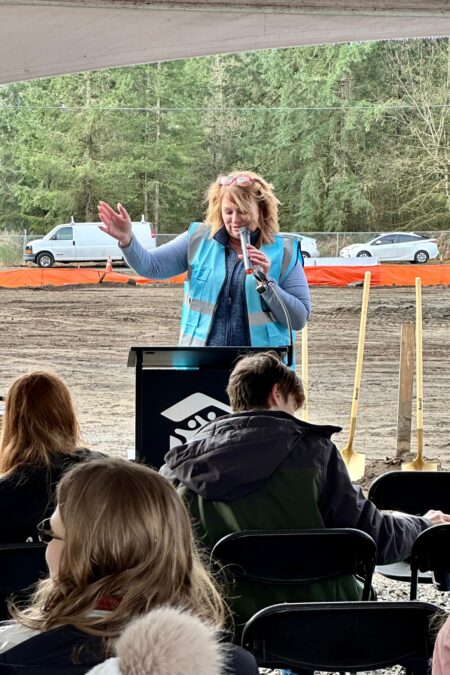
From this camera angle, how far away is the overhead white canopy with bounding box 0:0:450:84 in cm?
368

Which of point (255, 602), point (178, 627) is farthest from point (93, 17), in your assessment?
point (178, 627)

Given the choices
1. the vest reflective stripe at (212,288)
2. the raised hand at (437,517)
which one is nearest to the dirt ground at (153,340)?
the vest reflective stripe at (212,288)

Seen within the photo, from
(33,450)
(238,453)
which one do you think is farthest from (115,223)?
(238,453)

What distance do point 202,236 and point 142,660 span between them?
3.01m

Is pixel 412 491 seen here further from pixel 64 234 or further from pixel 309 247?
pixel 64 234

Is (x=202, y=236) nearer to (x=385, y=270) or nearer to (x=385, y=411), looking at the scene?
(x=385, y=411)

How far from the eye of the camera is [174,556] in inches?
56.2

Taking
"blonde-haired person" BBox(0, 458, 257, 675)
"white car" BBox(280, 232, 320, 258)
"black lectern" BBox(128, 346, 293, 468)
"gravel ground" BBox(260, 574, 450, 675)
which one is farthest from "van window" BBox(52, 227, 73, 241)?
"blonde-haired person" BBox(0, 458, 257, 675)

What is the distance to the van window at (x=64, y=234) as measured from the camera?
20.2 meters

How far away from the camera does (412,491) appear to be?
3082mm

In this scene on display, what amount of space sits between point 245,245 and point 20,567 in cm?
181

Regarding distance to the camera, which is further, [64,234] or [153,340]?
[64,234]

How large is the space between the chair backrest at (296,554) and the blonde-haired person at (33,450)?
0.47m

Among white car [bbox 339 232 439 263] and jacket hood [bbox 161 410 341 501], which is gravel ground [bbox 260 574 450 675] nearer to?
jacket hood [bbox 161 410 341 501]
